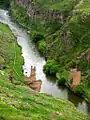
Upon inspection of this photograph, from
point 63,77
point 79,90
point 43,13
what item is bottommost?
point 79,90

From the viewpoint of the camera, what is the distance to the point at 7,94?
5212 centimetres

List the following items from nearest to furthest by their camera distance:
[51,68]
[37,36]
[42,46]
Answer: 1. [51,68]
2. [42,46]
3. [37,36]

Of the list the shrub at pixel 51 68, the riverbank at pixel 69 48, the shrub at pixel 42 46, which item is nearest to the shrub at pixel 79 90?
the riverbank at pixel 69 48

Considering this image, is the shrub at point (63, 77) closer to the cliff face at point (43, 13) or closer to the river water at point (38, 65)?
the river water at point (38, 65)

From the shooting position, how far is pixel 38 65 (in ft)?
360

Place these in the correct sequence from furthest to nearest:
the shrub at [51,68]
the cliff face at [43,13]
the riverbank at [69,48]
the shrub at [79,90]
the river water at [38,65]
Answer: the cliff face at [43,13] < the shrub at [51,68] < the riverbank at [69,48] < the shrub at [79,90] < the river water at [38,65]

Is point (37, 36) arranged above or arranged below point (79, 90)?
above

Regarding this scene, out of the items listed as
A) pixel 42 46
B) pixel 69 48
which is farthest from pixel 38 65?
pixel 42 46

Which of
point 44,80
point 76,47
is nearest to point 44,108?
point 44,80

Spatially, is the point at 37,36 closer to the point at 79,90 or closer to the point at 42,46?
the point at 42,46

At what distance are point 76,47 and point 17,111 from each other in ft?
225

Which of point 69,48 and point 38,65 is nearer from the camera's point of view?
point 38,65

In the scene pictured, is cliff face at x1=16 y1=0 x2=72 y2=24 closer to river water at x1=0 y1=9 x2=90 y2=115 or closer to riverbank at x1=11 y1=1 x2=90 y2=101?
riverbank at x1=11 y1=1 x2=90 y2=101

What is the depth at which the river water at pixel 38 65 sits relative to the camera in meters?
85.4
